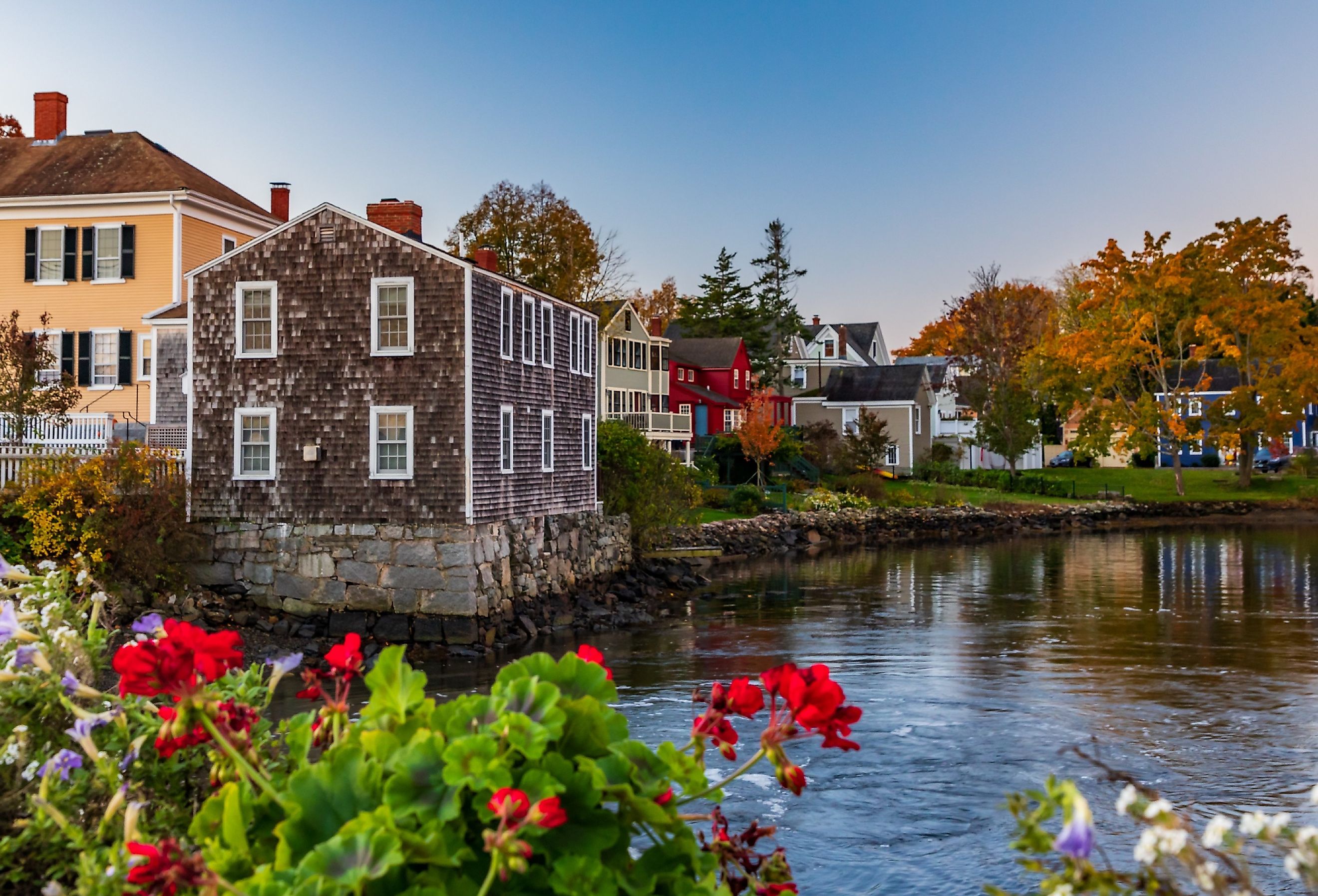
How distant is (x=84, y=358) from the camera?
35.3m

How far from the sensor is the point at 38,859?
175 inches

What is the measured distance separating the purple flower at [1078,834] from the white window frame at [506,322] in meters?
25.6

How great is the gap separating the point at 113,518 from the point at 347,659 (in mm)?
24201

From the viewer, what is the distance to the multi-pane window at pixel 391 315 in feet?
85.8

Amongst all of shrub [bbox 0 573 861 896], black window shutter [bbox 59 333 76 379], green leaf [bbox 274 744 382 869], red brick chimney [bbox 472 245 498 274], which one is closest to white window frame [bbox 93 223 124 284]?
black window shutter [bbox 59 333 76 379]

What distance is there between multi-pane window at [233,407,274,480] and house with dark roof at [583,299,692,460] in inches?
1111

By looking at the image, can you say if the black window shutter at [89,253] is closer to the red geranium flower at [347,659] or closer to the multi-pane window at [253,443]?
the multi-pane window at [253,443]

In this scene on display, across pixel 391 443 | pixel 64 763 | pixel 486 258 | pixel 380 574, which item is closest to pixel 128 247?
pixel 486 258

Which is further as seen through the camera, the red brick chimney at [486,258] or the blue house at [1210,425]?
the blue house at [1210,425]

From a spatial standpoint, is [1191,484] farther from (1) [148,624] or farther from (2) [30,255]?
(1) [148,624]

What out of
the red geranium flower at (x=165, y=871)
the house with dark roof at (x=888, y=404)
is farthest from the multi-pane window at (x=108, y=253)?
the house with dark roof at (x=888, y=404)

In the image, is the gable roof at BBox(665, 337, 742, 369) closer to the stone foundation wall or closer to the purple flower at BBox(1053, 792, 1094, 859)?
the stone foundation wall

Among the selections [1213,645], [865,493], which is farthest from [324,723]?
[865,493]

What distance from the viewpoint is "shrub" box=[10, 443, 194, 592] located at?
25000 mm
